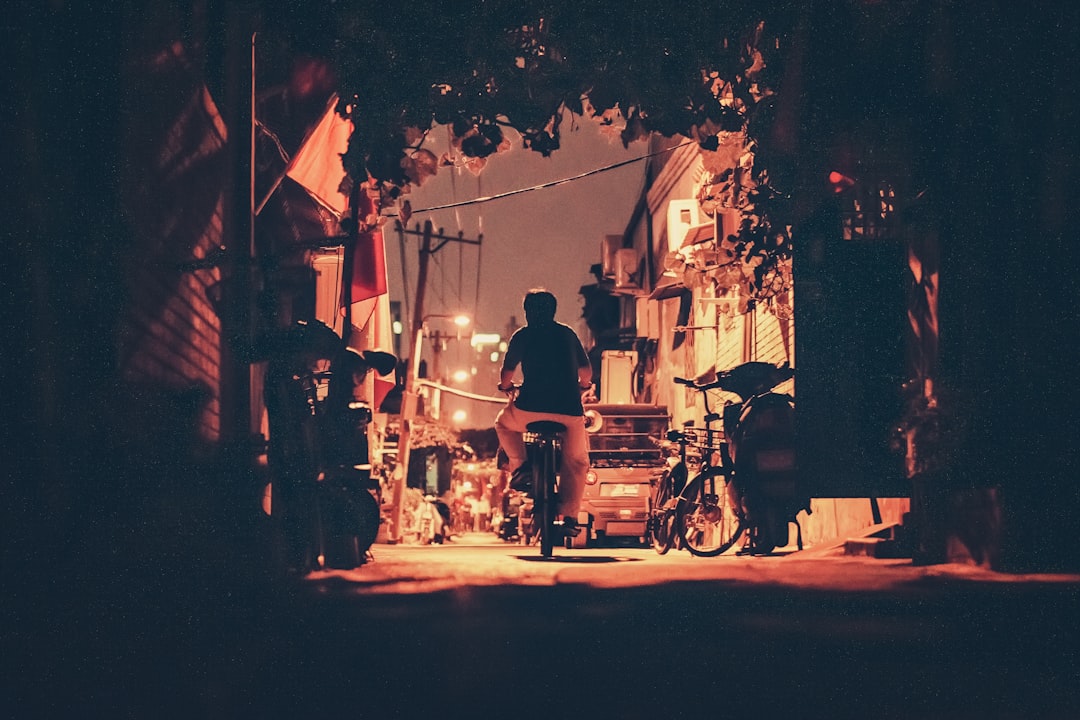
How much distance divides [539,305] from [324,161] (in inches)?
157

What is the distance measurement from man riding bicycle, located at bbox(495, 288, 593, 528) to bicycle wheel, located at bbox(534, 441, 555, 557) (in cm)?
13

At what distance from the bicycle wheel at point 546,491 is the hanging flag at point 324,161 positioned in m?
3.58

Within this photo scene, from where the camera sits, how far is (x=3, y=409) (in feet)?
Answer: 23.6

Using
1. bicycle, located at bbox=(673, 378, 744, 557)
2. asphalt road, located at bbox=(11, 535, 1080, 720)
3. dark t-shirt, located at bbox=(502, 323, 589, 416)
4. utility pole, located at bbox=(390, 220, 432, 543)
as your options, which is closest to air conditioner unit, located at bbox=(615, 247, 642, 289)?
utility pole, located at bbox=(390, 220, 432, 543)

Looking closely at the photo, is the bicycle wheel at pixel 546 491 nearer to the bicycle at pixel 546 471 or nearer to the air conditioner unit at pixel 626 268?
the bicycle at pixel 546 471

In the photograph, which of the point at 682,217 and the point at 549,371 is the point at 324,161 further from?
the point at 682,217

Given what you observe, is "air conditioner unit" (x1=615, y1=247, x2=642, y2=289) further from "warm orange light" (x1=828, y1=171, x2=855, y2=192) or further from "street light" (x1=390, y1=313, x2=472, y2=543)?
"warm orange light" (x1=828, y1=171, x2=855, y2=192)

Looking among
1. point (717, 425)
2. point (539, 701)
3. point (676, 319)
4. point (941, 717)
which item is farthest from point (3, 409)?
point (676, 319)

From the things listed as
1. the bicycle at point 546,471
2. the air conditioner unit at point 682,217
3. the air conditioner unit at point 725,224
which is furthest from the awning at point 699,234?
the bicycle at point 546,471

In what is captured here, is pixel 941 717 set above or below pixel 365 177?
below

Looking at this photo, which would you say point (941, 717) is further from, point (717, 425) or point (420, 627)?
point (717, 425)

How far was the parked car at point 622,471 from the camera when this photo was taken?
76.4 feet

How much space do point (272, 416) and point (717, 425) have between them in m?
14.2

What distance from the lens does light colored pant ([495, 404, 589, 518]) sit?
34.8 feet
